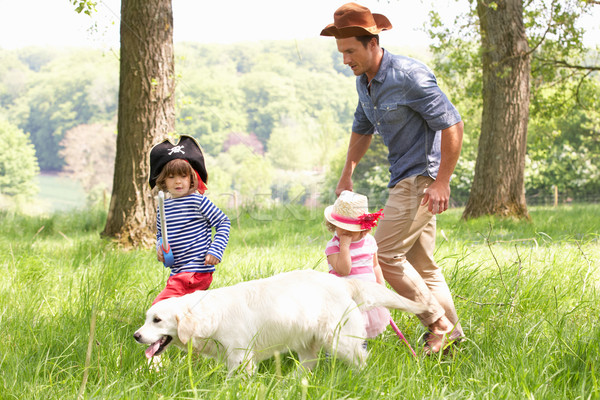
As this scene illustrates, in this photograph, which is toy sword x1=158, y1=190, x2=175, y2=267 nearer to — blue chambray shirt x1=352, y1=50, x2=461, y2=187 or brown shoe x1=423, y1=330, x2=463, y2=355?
blue chambray shirt x1=352, y1=50, x2=461, y2=187

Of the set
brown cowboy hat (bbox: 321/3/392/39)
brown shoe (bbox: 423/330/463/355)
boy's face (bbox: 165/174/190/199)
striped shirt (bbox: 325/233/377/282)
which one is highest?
brown cowboy hat (bbox: 321/3/392/39)

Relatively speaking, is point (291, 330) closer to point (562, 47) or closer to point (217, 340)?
point (217, 340)

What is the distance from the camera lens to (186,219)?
3.11 metres

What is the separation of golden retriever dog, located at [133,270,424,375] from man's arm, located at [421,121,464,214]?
0.81m

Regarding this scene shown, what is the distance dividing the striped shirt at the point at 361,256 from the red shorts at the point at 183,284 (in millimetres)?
810

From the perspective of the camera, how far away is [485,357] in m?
2.65

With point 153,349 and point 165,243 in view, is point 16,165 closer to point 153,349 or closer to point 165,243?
point 165,243

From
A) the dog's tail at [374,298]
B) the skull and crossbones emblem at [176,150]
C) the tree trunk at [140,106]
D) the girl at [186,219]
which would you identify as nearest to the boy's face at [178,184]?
the girl at [186,219]

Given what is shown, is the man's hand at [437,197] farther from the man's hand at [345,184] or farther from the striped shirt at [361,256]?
the man's hand at [345,184]

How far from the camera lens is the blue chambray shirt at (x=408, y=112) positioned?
9.45 feet

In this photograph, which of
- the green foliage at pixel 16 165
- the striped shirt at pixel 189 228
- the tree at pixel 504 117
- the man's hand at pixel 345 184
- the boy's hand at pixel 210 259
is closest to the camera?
the boy's hand at pixel 210 259

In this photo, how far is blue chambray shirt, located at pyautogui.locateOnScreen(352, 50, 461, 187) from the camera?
2879mm

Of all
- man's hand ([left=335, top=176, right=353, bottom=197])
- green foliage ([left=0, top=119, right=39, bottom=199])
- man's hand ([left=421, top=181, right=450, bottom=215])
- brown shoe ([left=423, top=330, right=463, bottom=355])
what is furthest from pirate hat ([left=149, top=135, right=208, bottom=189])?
green foliage ([left=0, top=119, right=39, bottom=199])

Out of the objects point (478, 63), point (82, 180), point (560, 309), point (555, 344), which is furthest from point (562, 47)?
point (82, 180)
